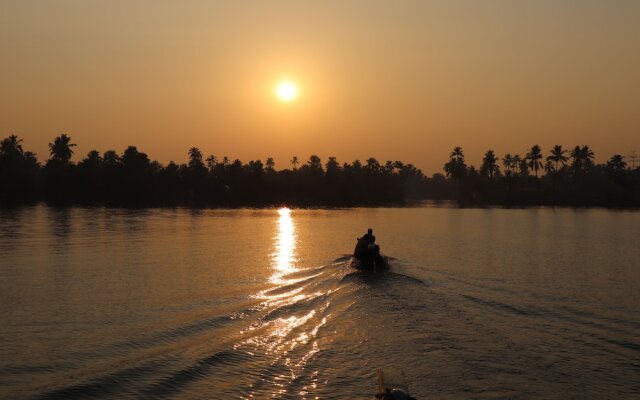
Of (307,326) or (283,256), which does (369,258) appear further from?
(307,326)

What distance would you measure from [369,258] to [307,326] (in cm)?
1477

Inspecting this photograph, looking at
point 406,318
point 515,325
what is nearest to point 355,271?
point 406,318

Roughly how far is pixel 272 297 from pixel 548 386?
14.1 metres

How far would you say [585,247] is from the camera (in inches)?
2040

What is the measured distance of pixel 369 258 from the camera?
33.9m

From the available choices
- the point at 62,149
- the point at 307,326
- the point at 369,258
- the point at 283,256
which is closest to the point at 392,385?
the point at 307,326

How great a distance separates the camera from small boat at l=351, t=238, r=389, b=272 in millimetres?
33844

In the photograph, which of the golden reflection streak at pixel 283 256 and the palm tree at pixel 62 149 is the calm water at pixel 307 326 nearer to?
the golden reflection streak at pixel 283 256

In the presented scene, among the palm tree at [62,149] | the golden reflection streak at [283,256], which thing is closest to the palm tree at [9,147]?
the palm tree at [62,149]

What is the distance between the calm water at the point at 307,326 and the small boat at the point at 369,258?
1.36 meters

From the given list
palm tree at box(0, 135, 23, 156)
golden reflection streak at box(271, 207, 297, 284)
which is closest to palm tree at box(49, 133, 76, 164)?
palm tree at box(0, 135, 23, 156)

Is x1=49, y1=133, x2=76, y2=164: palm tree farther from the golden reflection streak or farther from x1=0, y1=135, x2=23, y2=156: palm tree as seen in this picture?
the golden reflection streak

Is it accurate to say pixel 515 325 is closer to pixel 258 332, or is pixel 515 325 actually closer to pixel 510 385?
pixel 510 385

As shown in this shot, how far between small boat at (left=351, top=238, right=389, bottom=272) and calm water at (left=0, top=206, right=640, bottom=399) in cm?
136
